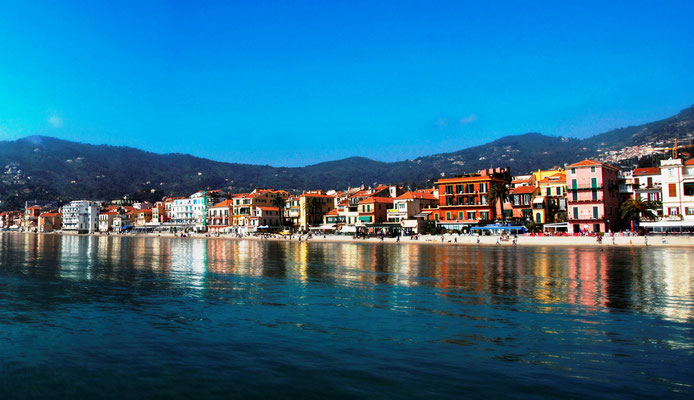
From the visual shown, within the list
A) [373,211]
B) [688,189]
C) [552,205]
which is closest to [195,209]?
[373,211]

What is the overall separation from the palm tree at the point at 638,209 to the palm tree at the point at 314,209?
6243cm

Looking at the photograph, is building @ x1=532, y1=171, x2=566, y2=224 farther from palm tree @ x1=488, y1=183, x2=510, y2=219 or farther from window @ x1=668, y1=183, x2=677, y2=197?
window @ x1=668, y1=183, x2=677, y2=197

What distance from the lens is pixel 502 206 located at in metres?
77.8

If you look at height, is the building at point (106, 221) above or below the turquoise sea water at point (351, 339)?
above

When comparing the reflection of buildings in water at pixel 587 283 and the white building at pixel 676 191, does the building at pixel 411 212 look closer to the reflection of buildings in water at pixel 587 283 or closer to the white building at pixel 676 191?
the white building at pixel 676 191

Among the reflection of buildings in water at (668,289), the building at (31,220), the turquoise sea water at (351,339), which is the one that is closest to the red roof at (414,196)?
the reflection of buildings in water at (668,289)

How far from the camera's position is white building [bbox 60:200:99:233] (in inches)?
6767

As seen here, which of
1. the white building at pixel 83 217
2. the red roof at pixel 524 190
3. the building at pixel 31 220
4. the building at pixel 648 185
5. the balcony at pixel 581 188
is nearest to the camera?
the building at pixel 648 185

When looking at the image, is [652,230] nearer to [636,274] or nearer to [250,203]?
[636,274]

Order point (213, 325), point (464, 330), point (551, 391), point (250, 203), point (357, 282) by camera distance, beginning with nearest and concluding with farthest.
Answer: point (551, 391) < point (464, 330) < point (213, 325) < point (357, 282) < point (250, 203)

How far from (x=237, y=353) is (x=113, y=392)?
3168 mm

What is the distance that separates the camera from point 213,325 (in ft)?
50.9

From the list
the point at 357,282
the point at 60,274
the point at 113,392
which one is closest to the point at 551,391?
the point at 113,392

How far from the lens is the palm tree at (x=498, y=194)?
250 ft
